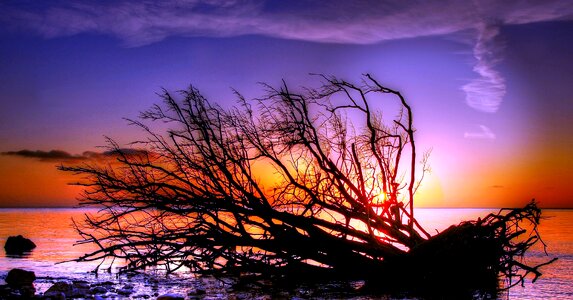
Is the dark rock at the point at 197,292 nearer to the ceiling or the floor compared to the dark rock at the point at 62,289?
nearer to the floor

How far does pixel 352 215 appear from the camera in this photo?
40.9 ft

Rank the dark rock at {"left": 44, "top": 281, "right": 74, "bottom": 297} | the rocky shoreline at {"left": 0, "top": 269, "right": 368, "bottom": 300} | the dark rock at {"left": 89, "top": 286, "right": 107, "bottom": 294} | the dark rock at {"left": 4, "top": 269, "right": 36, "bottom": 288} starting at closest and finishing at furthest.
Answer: the rocky shoreline at {"left": 0, "top": 269, "right": 368, "bottom": 300}
the dark rock at {"left": 44, "top": 281, "right": 74, "bottom": 297}
the dark rock at {"left": 89, "top": 286, "right": 107, "bottom": 294}
the dark rock at {"left": 4, "top": 269, "right": 36, "bottom": 288}

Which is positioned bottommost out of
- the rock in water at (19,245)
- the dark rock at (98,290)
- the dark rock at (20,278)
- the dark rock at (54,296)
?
the dark rock at (98,290)

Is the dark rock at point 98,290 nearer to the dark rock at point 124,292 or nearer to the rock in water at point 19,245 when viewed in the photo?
the dark rock at point 124,292

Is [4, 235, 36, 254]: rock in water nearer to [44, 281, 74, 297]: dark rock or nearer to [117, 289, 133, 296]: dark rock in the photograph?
[44, 281, 74, 297]: dark rock

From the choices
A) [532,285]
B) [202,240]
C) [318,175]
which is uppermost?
[318,175]

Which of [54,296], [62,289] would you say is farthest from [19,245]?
[54,296]

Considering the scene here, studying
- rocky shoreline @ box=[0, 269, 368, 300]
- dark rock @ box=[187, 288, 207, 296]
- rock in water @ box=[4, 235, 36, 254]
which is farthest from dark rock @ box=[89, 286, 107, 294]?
rock in water @ box=[4, 235, 36, 254]

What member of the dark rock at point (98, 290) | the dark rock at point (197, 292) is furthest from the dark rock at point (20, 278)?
the dark rock at point (197, 292)

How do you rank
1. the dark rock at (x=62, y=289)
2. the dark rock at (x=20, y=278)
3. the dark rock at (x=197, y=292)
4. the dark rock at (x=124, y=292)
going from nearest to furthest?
the dark rock at (x=62, y=289), the dark rock at (x=124, y=292), the dark rock at (x=197, y=292), the dark rock at (x=20, y=278)

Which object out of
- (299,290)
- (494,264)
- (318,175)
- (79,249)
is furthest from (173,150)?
(79,249)

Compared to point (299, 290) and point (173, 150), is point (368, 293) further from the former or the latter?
point (173, 150)

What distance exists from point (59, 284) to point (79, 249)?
43.9 feet

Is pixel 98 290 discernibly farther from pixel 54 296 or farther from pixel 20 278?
pixel 20 278
